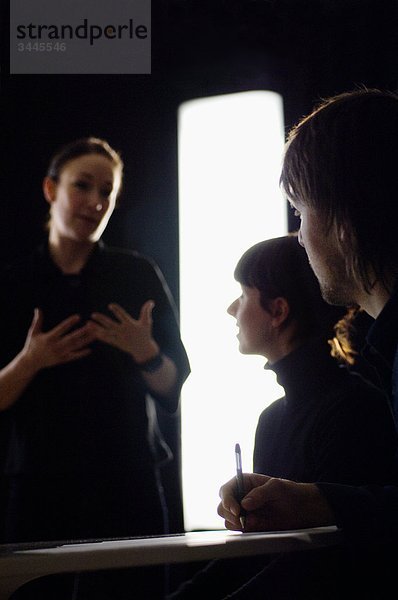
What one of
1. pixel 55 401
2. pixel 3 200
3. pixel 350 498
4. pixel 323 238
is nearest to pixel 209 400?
pixel 55 401

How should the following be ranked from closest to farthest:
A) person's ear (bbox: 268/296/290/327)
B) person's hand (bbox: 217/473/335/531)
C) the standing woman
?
person's hand (bbox: 217/473/335/531), person's ear (bbox: 268/296/290/327), the standing woman

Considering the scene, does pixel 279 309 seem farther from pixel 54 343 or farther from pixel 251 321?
pixel 54 343

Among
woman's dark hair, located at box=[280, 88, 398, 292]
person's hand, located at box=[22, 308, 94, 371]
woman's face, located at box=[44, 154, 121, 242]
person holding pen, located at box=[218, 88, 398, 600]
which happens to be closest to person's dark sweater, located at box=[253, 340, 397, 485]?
person holding pen, located at box=[218, 88, 398, 600]

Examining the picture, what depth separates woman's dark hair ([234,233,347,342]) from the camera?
4.46 feet

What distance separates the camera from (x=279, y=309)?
1.36m

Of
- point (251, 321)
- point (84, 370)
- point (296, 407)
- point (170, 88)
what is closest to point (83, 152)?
point (170, 88)

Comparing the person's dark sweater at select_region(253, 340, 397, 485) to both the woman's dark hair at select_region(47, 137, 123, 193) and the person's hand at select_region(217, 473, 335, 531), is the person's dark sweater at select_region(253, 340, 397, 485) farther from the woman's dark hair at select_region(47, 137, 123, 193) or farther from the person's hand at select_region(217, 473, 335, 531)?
the woman's dark hair at select_region(47, 137, 123, 193)

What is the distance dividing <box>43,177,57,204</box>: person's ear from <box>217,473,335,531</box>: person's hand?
1074 millimetres

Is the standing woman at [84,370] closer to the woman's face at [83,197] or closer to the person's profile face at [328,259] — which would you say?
the woman's face at [83,197]

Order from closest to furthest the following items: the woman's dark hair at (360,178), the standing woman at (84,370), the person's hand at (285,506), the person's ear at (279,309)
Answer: the person's hand at (285,506) < the woman's dark hair at (360,178) < the person's ear at (279,309) < the standing woman at (84,370)

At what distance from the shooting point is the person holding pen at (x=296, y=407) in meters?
1.01

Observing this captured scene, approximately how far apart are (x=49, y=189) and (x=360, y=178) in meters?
0.95

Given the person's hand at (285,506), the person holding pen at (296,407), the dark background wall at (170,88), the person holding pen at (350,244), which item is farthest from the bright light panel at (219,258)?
the person's hand at (285,506)

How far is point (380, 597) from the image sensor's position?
2.60 ft
